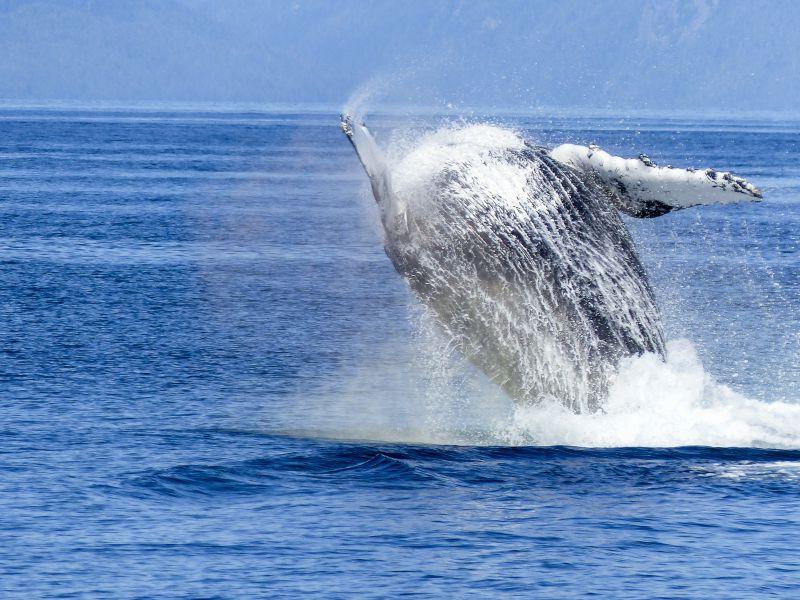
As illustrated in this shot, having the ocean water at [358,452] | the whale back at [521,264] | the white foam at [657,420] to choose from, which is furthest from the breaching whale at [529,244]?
the ocean water at [358,452]

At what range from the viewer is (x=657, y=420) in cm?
1487

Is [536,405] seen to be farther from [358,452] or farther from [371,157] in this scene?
[371,157]

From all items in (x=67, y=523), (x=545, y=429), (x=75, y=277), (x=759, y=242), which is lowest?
(x=67, y=523)

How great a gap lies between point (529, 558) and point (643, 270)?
3532 millimetres

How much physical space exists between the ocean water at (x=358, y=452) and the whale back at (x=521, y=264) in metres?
0.42

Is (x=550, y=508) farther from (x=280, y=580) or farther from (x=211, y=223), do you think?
(x=211, y=223)

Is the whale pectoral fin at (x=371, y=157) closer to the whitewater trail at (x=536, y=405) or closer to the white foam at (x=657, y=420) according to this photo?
the whitewater trail at (x=536, y=405)

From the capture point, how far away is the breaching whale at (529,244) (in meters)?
13.5

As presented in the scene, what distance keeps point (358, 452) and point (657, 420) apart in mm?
2978

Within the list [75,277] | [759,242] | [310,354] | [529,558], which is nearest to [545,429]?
[529,558]

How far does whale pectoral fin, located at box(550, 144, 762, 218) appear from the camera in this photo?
43.0 feet

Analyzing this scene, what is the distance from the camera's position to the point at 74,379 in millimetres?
18625

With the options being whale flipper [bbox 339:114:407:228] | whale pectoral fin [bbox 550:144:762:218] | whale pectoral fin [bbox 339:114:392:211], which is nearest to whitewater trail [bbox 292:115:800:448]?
whale flipper [bbox 339:114:407:228]

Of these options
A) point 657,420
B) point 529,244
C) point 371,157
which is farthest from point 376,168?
point 657,420
